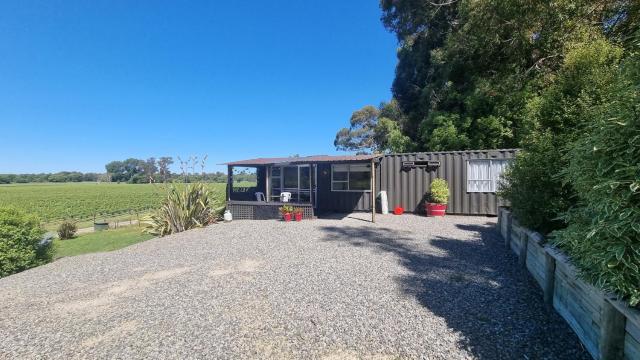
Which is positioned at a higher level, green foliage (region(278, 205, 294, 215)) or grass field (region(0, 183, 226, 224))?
green foliage (region(278, 205, 294, 215))

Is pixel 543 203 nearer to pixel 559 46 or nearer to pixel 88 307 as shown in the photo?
pixel 88 307

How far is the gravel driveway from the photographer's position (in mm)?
2789

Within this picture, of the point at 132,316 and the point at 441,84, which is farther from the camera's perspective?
the point at 441,84

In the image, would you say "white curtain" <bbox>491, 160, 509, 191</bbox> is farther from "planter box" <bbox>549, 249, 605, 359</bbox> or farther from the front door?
"planter box" <bbox>549, 249, 605, 359</bbox>

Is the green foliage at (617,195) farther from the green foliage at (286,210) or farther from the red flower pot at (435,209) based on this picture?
the green foliage at (286,210)

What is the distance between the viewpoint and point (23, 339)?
316 centimetres

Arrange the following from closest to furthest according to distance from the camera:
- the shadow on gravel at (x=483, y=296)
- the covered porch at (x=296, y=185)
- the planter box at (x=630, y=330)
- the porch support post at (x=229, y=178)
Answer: the planter box at (x=630, y=330), the shadow on gravel at (x=483, y=296), the covered porch at (x=296, y=185), the porch support post at (x=229, y=178)

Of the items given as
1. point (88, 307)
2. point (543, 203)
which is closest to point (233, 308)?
point (88, 307)

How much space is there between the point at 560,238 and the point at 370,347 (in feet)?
7.27

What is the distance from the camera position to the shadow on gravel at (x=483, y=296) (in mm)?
2672

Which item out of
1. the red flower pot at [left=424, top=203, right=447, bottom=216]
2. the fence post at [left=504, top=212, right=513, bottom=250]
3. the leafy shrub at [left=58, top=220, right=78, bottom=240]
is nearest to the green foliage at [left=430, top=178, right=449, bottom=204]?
A: the red flower pot at [left=424, top=203, right=447, bottom=216]

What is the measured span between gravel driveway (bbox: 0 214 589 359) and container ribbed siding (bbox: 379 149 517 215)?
Result: 4453mm

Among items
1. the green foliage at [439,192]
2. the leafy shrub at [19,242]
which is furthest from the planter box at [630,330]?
the leafy shrub at [19,242]

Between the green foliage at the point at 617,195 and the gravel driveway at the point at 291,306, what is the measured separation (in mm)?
940
